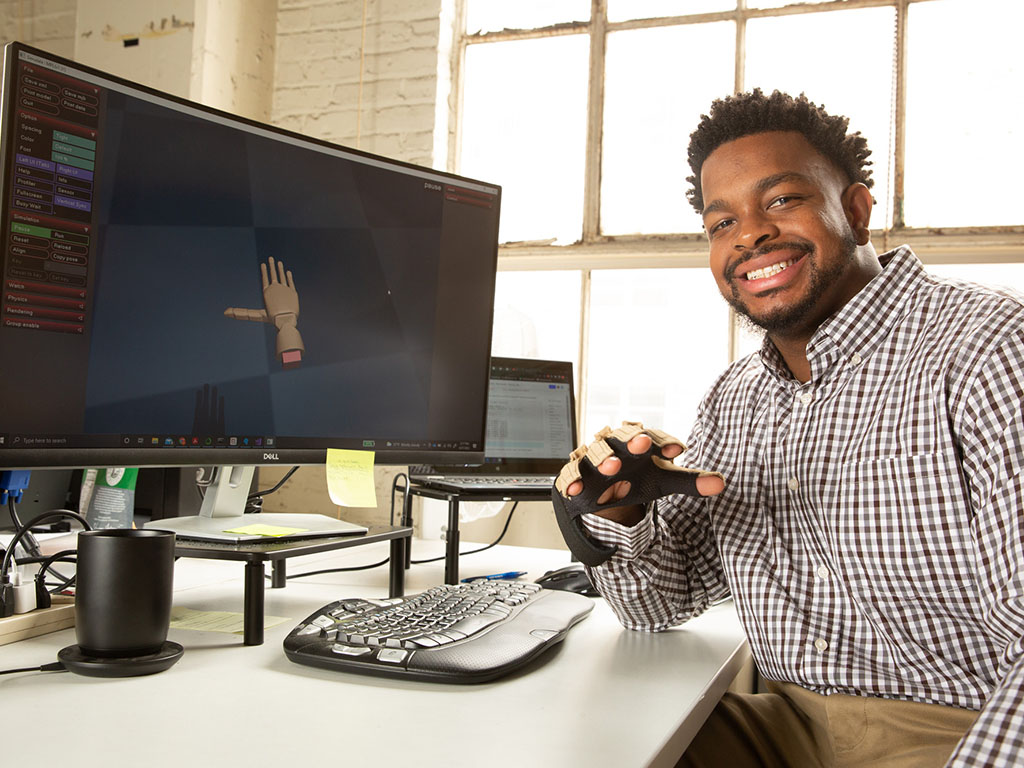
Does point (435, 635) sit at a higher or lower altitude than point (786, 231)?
lower

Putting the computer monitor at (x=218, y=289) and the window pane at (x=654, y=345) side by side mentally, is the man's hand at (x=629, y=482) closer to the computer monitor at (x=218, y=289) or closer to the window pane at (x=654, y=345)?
the computer monitor at (x=218, y=289)

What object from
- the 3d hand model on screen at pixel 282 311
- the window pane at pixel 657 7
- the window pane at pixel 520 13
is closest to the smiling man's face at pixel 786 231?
the 3d hand model on screen at pixel 282 311

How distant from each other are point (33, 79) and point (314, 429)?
476 mm

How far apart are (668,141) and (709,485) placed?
2.20 meters

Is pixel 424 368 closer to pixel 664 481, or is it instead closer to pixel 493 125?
pixel 664 481

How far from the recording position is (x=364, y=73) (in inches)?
118

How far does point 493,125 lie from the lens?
307cm

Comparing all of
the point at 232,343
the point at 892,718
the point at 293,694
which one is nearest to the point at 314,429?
the point at 232,343

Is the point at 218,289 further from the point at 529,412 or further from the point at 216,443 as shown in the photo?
the point at 529,412

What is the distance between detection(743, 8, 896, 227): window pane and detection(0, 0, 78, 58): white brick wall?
8.08ft

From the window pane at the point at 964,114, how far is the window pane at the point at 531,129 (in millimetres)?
1057

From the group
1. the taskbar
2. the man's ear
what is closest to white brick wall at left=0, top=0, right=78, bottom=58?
the taskbar

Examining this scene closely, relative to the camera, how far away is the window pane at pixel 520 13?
9.93ft

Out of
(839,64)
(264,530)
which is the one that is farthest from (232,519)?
(839,64)
